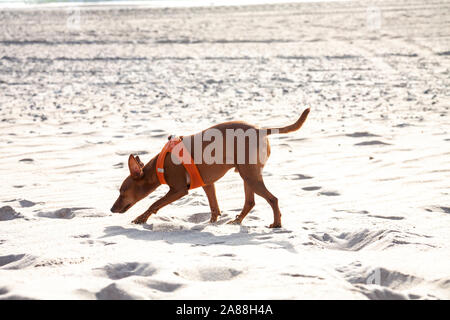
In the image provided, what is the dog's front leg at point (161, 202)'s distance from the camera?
5742 mm

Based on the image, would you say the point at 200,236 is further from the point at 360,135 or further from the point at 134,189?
the point at 360,135

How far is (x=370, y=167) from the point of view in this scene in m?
7.59

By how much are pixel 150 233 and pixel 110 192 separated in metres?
1.55

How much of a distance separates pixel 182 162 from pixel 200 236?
736 millimetres

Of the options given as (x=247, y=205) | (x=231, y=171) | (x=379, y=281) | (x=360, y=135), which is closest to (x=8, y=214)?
(x=247, y=205)

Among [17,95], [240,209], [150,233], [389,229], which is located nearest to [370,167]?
[240,209]

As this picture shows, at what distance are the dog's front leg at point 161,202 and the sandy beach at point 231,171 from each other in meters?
0.13

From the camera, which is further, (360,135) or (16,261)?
(360,135)

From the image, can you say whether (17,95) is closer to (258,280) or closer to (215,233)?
(215,233)

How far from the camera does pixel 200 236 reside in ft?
17.5

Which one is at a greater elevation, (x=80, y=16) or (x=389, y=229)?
(x=80, y=16)

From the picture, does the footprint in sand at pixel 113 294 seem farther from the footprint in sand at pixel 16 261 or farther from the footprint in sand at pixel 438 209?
the footprint in sand at pixel 438 209

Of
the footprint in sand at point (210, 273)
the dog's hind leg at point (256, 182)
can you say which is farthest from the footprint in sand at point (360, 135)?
the footprint in sand at point (210, 273)

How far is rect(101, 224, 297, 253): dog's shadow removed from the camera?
199 inches
